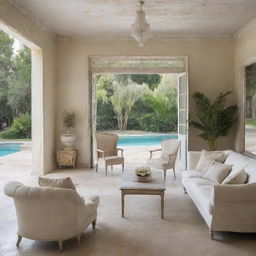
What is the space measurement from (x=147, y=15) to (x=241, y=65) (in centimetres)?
268

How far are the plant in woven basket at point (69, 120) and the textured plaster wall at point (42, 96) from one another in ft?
1.04

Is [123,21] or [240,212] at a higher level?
[123,21]

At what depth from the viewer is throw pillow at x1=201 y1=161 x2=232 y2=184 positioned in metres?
4.73

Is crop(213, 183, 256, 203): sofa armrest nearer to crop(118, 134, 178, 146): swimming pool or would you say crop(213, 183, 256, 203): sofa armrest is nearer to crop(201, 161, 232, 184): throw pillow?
crop(201, 161, 232, 184): throw pillow

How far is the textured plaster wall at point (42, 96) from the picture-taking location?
712 centimetres

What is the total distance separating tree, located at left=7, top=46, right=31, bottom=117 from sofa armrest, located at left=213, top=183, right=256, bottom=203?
1185cm

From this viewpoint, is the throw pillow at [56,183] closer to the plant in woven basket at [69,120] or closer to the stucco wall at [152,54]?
the plant in woven basket at [69,120]

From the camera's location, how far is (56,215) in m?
3.32

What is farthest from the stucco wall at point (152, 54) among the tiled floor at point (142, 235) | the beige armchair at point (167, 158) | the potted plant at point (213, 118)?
the tiled floor at point (142, 235)

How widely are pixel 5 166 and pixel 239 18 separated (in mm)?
6527

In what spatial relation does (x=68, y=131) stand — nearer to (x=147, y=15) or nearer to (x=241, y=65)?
(x=147, y=15)

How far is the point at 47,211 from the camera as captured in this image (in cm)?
330

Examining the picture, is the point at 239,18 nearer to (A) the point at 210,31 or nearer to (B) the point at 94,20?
(A) the point at 210,31

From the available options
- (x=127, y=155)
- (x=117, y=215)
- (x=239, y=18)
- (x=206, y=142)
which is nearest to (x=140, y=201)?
(x=117, y=215)
